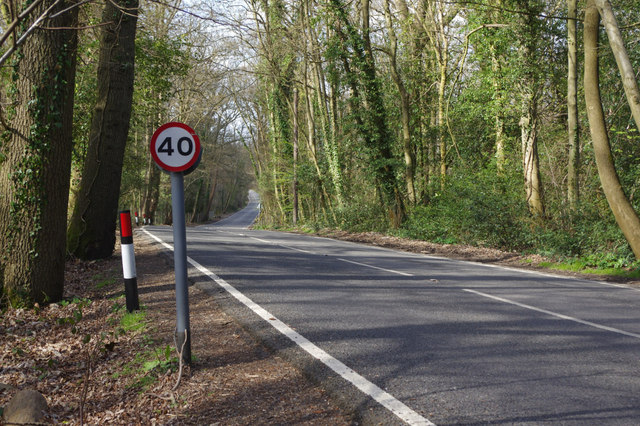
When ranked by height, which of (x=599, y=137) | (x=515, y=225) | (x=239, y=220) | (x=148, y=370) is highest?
(x=599, y=137)

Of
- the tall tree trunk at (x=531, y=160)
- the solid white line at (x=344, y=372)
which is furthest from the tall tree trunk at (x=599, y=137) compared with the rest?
the solid white line at (x=344, y=372)

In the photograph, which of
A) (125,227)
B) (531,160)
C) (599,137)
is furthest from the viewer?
(531,160)

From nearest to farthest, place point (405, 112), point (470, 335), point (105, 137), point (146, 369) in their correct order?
point (146, 369) < point (470, 335) < point (105, 137) < point (405, 112)

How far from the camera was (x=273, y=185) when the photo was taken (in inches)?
1537

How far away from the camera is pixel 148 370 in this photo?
13.9 ft

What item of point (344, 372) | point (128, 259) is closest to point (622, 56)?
point (344, 372)

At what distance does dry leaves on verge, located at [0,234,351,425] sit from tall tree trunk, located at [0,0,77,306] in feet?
1.54

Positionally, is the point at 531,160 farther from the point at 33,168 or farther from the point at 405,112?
the point at 33,168

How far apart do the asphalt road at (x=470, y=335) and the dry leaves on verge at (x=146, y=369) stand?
50cm

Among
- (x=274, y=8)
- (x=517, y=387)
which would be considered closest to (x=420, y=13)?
(x=274, y=8)

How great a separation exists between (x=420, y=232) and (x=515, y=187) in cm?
385

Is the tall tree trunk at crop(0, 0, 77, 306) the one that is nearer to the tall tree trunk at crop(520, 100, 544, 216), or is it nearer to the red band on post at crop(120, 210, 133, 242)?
the red band on post at crop(120, 210, 133, 242)

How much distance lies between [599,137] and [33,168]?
1093 centimetres

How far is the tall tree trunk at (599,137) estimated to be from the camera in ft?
33.8
